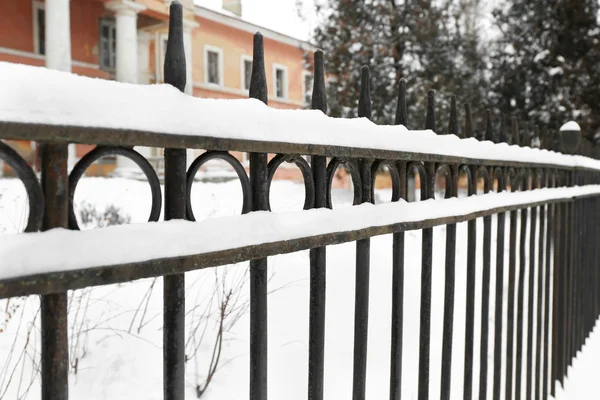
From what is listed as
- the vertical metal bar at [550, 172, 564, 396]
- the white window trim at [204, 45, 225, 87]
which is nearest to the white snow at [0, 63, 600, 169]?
the vertical metal bar at [550, 172, 564, 396]

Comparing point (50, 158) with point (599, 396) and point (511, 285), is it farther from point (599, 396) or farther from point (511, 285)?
point (599, 396)

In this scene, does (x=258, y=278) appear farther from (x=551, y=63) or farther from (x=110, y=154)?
(x=551, y=63)

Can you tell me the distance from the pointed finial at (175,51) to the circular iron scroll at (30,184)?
281 millimetres

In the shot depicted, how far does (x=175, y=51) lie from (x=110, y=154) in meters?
0.22

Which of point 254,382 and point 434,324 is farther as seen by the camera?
point 434,324

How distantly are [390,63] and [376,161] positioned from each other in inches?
434

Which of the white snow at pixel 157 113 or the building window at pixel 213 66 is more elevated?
the building window at pixel 213 66

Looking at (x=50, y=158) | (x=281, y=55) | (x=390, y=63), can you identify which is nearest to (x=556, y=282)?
(x=50, y=158)

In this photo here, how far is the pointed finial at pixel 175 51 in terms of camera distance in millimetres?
839

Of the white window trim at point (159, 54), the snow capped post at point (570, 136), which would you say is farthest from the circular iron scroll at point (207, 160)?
the white window trim at point (159, 54)

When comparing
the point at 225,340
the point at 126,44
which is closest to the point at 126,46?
the point at 126,44

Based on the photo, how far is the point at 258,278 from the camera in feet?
3.22

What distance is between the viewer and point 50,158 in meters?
0.68

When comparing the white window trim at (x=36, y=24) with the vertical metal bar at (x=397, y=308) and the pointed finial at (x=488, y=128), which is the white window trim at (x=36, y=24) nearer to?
the pointed finial at (x=488, y=128)
